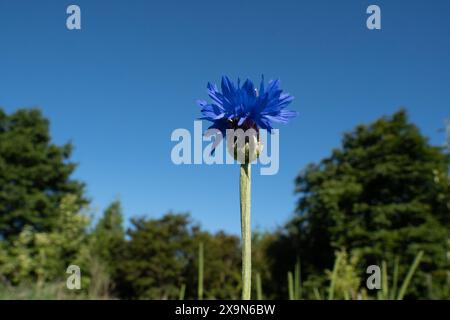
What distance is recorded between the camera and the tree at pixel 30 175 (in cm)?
2769

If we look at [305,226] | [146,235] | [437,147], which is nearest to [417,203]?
[437,147]

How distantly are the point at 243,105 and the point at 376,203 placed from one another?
2420 centimetres

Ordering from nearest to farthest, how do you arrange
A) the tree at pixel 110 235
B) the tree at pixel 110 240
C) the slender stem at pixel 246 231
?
1. the slender stem at pixel 246 231
2. the tree at pixel 110 240
3. the tree at pixel 110 235

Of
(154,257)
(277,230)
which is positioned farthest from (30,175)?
(277,230)

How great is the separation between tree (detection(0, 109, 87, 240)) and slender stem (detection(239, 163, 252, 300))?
94.4 ft

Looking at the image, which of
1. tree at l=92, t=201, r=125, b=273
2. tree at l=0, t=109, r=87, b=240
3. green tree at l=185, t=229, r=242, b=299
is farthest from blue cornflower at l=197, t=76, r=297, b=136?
tree at l=0, t=109, r=87, b=240

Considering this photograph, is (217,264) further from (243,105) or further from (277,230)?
Answer: (243,105)

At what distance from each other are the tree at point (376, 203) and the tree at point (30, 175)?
1543cm

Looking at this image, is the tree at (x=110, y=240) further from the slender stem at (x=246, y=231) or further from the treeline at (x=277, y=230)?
the slender stem at (x=246, y=231)

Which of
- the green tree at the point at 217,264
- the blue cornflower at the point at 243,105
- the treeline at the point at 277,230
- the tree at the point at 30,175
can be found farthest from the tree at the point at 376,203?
the blue cornflower at the point at 243,105

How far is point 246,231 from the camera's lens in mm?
1130

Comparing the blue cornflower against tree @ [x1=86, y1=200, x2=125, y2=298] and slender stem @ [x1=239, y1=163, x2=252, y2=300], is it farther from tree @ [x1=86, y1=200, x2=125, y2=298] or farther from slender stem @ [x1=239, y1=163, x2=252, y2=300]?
tree @ [x1=86, y1=200, x2=125, y2=298]
